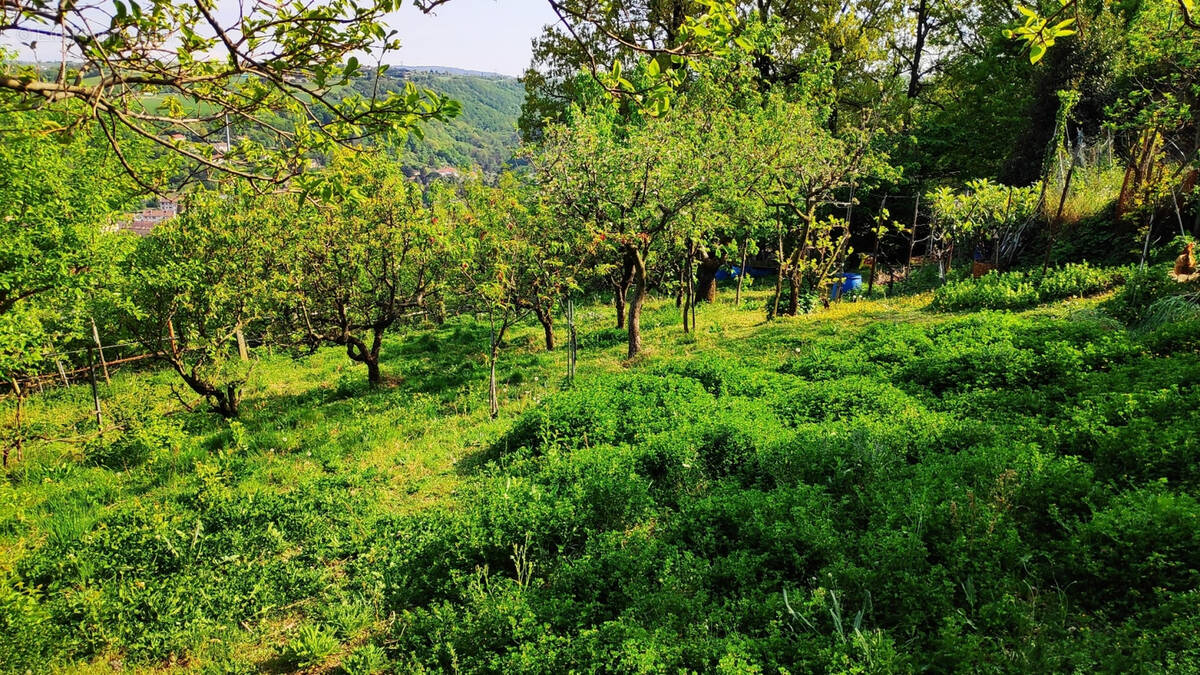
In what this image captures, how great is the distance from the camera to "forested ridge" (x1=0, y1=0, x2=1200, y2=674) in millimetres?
3135

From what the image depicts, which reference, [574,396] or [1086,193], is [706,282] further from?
[574,396]

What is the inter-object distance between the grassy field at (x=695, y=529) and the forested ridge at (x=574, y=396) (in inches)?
1.4

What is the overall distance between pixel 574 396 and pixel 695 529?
401cm

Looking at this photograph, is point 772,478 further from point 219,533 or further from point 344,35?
point 219,533

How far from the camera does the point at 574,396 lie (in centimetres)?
853

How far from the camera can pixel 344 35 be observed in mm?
2830

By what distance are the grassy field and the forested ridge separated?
37mm

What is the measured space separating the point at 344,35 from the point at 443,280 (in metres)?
9.67

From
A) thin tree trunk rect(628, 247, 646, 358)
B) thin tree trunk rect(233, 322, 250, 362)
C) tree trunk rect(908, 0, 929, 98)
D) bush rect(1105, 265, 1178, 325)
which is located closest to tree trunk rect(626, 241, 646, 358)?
thin tree trunk rect(628, 247, 646, 358)

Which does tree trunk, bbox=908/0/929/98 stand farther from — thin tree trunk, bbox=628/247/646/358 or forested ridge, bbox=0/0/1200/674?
thin tree trunk, bbox=628/247/646/358

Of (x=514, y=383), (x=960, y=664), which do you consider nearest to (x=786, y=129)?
(x=514, y=383)

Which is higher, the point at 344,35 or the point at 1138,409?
the point at 344,35

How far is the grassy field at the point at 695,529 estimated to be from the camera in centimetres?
349

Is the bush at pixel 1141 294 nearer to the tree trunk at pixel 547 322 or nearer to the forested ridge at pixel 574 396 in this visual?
the forested ridge at pixel 574 396
